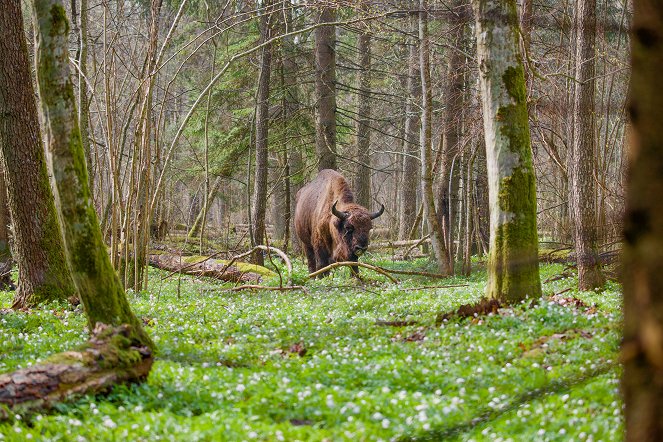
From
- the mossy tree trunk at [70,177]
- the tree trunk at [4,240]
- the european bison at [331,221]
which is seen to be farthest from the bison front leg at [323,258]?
the mossy tree trunk at [70,177]

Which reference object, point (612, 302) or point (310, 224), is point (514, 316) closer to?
point (612, 302)

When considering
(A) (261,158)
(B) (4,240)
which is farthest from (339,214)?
(B) (4,240)

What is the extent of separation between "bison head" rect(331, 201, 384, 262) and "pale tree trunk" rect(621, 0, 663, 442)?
16.9 meters

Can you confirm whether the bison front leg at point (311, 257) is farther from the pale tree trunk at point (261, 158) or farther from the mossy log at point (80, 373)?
the mossy log at point (80, 373)

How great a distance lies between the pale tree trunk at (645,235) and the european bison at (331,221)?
15.9m

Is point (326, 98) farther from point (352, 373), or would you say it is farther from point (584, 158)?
point (352, 373)

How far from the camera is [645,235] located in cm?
139

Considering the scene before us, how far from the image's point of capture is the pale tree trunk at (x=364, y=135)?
1027 inches

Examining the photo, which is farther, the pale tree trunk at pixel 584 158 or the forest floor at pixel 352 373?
the pale tree trunk at pixel 584 158

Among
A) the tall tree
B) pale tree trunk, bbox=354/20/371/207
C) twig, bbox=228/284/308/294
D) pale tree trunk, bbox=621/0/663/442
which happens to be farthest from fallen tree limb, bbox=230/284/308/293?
pale tree trunk, bbox=621/0/663/442

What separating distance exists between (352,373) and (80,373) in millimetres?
2546

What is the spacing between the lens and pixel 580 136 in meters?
11.8

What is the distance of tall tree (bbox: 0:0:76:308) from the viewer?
11.9 metres

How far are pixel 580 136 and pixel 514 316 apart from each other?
4342 millimetres
